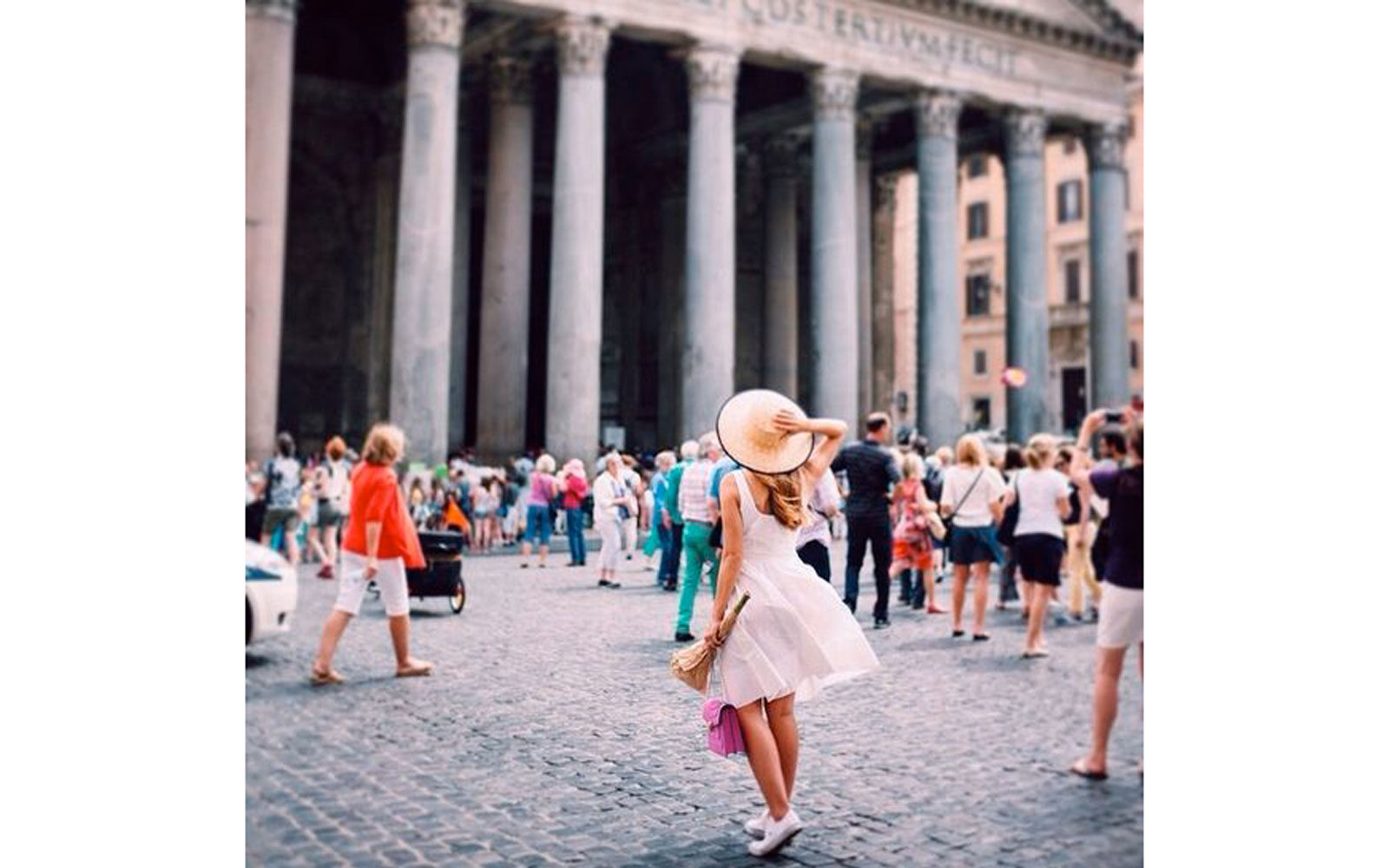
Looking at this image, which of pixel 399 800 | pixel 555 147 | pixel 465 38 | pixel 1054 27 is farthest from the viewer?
pixel 555 147

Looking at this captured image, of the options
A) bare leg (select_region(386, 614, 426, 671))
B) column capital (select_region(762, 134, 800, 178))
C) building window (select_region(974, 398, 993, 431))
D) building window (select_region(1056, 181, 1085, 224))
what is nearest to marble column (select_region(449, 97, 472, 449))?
bare leg (select_region(386, 614, 426, 671))

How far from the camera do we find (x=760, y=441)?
4.39 m

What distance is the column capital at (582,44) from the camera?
14805 millimetres

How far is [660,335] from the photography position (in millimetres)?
16016

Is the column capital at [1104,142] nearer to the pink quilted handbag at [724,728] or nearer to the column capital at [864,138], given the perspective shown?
the pink quilted handbag at [724,728]

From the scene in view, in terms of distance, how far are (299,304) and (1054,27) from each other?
5701 millimetres

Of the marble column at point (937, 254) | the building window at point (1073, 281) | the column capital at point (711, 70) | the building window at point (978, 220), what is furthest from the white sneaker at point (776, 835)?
the column capital at point (711, 70)

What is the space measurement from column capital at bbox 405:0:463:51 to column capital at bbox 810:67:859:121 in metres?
10.1

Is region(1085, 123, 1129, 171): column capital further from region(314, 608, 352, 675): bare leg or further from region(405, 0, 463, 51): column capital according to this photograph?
region(314, 608, 352, 675): bare leg

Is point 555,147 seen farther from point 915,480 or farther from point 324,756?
point 324,756

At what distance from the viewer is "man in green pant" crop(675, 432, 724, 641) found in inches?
188

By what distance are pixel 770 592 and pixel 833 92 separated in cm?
1420

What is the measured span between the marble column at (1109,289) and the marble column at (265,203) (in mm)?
3916
